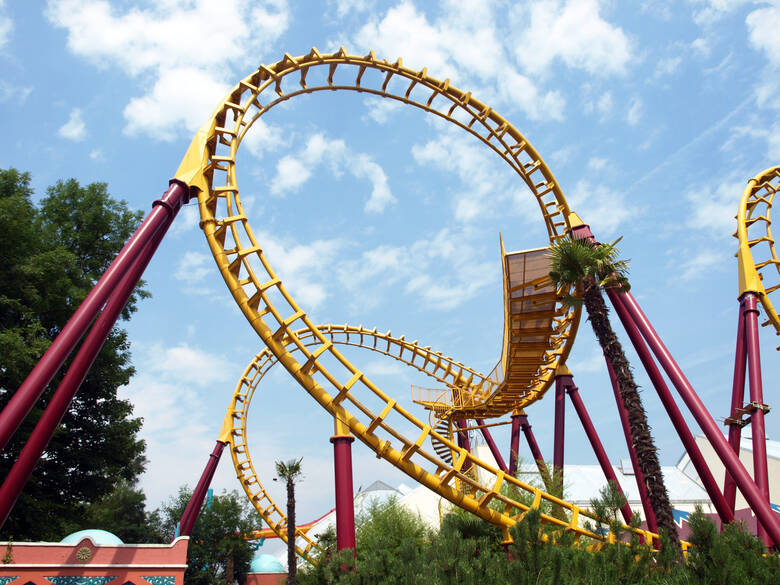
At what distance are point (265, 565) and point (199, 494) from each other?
466 inches

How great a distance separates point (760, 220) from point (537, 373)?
702 centimetres

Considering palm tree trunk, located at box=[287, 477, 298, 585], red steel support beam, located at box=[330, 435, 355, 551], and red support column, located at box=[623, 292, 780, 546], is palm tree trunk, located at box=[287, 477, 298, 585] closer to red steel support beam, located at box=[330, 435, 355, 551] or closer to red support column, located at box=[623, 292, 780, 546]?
red steel support beam, located at box=[330, 435, 355, 551]

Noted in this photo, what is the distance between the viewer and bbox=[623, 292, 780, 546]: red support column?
867 cm

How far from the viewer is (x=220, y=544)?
1085 inches

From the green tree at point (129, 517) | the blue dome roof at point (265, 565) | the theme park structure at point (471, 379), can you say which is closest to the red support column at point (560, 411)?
the theme park structure at point (471, 379)

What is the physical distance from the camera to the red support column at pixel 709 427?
28.5 ft

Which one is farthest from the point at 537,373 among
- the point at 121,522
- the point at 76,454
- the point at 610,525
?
the point at 121,522

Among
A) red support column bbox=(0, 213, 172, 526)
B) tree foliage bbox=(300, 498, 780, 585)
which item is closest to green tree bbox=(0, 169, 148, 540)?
red support column bbox=(0, 213, 172, 526)

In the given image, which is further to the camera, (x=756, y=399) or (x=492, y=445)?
(x=492, y=445)

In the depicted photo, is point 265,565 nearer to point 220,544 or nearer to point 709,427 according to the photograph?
point 220,544

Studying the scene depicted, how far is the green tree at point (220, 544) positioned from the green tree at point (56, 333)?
1016cm

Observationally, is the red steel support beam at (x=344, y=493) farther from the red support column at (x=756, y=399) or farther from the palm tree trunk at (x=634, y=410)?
the red support column at (x=756, y=399)

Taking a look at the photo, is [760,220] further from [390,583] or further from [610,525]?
[390,583]

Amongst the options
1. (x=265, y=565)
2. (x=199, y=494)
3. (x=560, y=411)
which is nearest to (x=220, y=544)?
(x=265, y=565)
